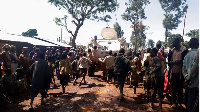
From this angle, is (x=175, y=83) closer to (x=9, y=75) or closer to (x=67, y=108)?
(x=67, y=108)

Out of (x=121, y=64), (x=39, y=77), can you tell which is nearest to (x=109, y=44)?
(x=121, y=64)

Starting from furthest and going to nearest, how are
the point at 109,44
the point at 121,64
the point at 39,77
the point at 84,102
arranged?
the point at 109,44
the point at 121,64
the point at 84,102
the point at 39,77

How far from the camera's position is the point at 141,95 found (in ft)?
22.0

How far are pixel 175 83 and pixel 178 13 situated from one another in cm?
3996

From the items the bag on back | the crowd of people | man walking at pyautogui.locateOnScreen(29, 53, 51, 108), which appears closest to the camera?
the crowd of people

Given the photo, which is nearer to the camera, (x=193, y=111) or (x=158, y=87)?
(x=193, y=111)

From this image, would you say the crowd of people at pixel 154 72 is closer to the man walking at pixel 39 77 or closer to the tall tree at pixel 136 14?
the man walking at pixel 39 77

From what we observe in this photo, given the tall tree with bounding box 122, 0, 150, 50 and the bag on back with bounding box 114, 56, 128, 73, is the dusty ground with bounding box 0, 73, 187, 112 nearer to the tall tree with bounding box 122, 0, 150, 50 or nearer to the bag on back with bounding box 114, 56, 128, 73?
the bag on back with bounding box 114, 56, 128, 73

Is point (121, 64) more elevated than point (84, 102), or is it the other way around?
point (121, 64)

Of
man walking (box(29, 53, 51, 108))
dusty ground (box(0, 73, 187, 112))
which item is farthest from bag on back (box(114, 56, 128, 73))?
man walking (box(29, 53, 51, 108))

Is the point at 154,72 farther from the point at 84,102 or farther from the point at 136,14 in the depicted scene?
the point at 136,14

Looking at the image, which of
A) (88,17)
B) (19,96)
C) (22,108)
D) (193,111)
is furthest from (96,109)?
(88,17)

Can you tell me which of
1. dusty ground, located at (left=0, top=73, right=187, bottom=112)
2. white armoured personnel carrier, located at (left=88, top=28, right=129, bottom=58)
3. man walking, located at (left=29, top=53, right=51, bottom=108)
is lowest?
dusty ground, located at (left=0, top=73, right=187, bottom=112)

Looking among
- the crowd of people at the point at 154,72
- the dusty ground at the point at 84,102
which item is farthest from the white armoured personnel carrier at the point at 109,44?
the dusty ground at the point at 84,102
